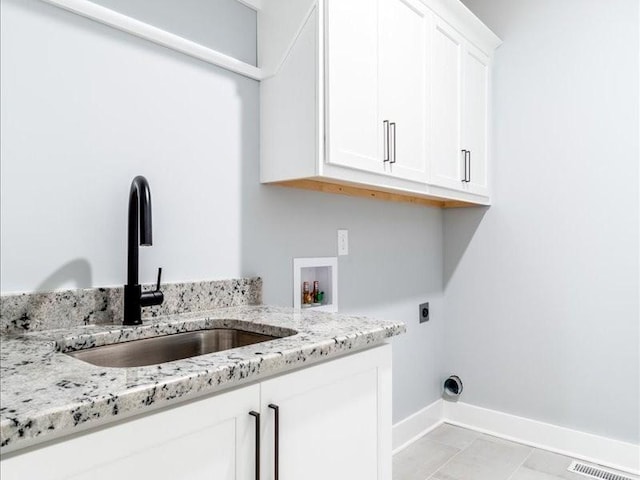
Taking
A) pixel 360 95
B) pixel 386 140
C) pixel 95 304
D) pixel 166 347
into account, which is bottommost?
pixel 166 347

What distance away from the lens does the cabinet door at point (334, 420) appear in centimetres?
94

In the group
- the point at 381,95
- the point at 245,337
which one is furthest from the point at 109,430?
the point at 381,95

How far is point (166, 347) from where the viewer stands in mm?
1222

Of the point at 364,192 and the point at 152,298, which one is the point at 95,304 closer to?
the point at 152,298

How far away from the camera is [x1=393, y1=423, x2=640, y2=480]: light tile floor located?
2.11 meters

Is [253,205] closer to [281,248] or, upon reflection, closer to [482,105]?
[281,248]

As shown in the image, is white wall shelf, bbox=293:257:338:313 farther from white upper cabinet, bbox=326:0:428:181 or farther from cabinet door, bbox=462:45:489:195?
cabinet door, bbox=462:45:489:195

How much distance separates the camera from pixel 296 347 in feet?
3.14

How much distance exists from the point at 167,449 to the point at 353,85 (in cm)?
127

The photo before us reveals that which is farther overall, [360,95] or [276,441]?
[360,95]

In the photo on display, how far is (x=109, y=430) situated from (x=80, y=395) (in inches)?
2.9

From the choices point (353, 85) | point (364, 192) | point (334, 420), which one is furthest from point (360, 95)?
point (334, 420)

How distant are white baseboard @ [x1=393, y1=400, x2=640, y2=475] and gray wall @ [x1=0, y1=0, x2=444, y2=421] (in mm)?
992

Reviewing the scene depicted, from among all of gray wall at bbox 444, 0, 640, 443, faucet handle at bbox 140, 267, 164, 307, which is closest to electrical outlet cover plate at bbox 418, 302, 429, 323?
gray wall at bbox 444, 0, 640, 443
